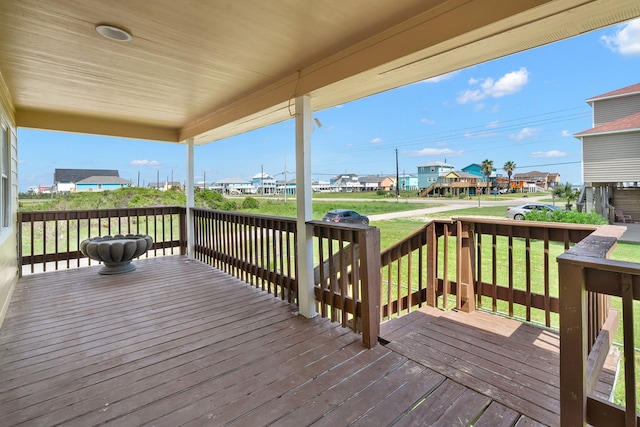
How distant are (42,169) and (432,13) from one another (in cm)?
768

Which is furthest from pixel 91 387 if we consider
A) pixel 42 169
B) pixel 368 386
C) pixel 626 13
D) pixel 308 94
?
pixel 42 169

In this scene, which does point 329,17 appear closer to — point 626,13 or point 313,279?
point 626,13

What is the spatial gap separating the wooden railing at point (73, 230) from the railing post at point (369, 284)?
4692 mm

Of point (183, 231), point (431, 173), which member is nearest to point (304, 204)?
point (431, 173)

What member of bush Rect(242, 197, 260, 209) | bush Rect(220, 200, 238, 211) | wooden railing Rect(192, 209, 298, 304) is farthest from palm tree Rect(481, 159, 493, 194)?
bush Rect(220, 200, 238, 211)

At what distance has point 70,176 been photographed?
787 cm

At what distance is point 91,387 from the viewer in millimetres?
1941

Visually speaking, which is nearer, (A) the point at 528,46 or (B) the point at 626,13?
(B) the point at 626,13

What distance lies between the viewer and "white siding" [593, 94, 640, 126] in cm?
251

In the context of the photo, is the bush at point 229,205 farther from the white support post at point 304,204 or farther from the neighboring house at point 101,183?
the neighboring house at point 101,183

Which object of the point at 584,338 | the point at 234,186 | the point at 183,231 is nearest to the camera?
the point at 584,338

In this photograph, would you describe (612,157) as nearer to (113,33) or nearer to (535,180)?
(535,180)

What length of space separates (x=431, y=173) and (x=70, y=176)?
888cm

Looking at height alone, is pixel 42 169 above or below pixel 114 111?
below
